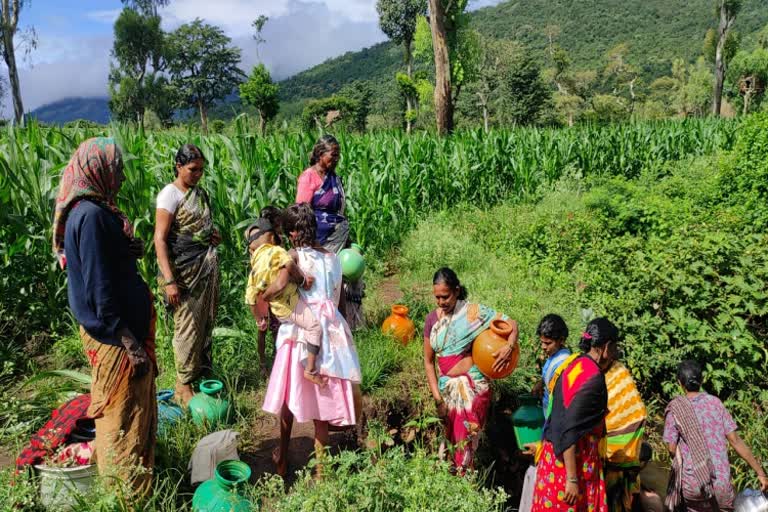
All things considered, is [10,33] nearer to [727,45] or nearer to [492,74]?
Answer: [492,74]

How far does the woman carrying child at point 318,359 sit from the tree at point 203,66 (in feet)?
178

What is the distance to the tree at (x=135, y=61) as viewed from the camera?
4159cm

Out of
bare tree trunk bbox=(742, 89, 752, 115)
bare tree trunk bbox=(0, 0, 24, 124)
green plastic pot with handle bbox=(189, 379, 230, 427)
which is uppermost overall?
bare tree trunk bbox=(0, 0, 24, 124)

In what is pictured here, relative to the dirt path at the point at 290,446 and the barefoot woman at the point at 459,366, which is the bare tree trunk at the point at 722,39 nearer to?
the barefoot woman at the point at 459,366

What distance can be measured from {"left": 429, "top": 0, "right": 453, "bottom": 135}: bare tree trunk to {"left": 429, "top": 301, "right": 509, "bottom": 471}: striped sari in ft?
31.3

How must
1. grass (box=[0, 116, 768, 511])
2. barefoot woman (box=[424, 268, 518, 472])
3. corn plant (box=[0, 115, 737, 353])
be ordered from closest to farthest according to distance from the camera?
barefoot woman (box=[424, 268, 518, 472]), grass (box=[0, 116, 768, 511]), corn plant (box=[0, 115, 737, 353])

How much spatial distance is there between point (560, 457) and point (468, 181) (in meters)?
7.30

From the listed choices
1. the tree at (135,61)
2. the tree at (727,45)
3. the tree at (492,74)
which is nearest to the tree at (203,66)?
the tree at (135,61)

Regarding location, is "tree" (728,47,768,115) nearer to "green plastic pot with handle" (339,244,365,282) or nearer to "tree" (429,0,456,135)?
"tree" (429,0,456,135)

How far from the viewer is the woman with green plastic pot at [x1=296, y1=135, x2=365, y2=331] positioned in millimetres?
3900

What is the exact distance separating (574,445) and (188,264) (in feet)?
8.52

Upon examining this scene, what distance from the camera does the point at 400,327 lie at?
14.2 ft

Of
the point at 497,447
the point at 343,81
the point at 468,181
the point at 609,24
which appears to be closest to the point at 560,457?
the point at 497,447

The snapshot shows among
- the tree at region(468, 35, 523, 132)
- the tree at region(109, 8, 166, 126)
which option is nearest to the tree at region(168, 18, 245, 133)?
the tree at region(109, 8, 166, 126)
